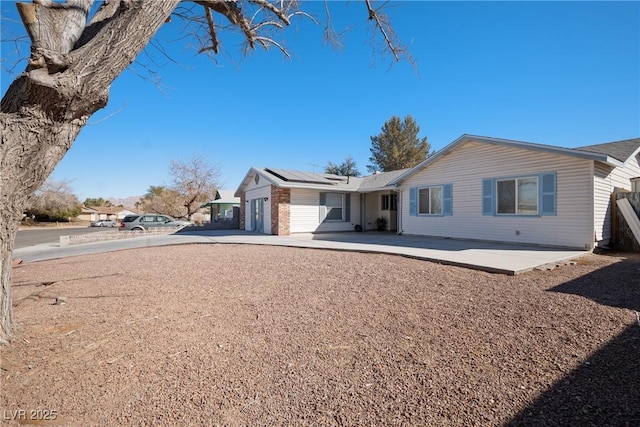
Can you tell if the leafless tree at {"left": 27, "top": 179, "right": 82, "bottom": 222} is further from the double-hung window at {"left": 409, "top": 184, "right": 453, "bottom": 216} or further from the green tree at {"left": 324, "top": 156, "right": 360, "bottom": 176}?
the double-hung window at {"left": 409, "top": 184, "right": 453, "bottom": 216}

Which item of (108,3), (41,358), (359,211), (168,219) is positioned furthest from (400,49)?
(168,219)

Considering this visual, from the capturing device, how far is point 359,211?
18.2 metres

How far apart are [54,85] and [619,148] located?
14692 millimetres

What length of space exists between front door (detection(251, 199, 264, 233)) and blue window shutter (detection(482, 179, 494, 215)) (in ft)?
36.7

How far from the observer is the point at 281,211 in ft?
50.3

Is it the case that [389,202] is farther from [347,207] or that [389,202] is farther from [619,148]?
[619,148]

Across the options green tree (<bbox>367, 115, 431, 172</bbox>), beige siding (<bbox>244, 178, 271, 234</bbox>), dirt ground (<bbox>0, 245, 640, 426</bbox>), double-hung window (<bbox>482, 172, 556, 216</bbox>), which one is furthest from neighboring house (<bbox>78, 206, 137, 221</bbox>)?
dirt ground (<bbox>0, 245, 640, 426</bbox>)

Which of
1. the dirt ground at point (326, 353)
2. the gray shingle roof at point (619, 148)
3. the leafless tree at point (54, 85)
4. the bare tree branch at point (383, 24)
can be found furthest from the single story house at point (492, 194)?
the leafless tree at point (54, 85)

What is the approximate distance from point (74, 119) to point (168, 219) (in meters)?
18.5

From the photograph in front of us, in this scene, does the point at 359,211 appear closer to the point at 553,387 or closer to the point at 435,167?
the point at 435,167

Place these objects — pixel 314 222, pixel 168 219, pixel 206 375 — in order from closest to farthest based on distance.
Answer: pixel 206 375 → pixel 314 222 → pixel 168 219

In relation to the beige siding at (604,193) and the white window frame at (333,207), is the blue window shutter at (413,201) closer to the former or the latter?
the white window frame at (333,207)

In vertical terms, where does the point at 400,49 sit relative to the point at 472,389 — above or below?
above

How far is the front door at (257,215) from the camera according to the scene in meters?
17.8
